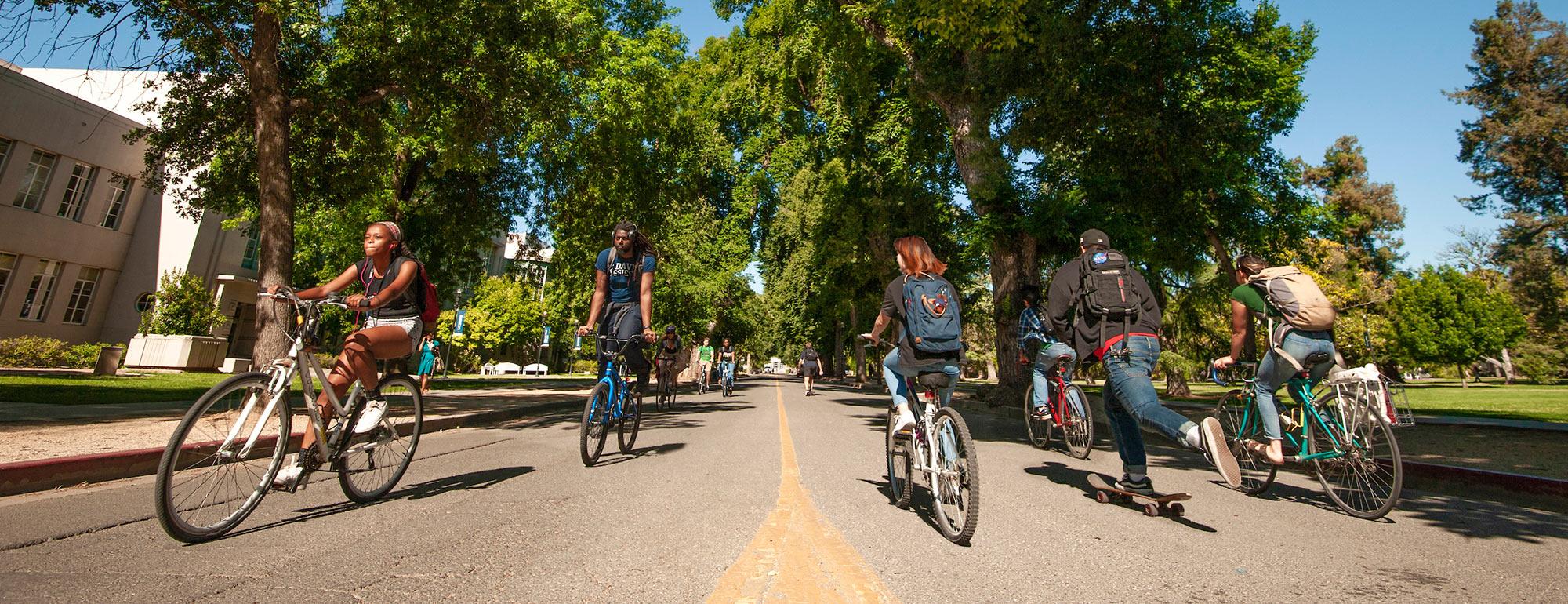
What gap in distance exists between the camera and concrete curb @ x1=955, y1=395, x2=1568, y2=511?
5.28 m

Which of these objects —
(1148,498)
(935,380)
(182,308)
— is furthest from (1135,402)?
(182,308)

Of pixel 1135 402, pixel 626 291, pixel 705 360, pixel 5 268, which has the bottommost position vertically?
pixel 1135 402

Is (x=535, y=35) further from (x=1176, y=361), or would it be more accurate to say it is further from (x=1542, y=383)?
(x=1542, y=383)

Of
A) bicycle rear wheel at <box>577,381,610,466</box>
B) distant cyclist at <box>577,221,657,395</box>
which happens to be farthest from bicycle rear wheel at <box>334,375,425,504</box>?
distant cyclist at <box>577,221,657,395</box>

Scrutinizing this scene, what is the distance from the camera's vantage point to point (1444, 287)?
140 ft

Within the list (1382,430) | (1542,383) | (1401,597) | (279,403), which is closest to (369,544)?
(279,403)

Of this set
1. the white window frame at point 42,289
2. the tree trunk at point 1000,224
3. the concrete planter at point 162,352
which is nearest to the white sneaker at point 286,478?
the tree trunk at point 1000,224

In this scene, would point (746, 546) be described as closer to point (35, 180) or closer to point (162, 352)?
point (162, 352)

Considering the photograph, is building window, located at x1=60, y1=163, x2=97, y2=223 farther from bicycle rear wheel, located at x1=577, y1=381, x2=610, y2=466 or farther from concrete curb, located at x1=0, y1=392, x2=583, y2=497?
bicycle rear wheel, located at x1=577, y1=381, x2=610, y2=466

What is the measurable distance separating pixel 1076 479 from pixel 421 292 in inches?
212

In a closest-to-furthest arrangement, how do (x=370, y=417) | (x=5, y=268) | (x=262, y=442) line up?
(x=262, y=442), (x=370, y=417), (x=5, y=268)

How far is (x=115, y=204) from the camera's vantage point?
23844 mm

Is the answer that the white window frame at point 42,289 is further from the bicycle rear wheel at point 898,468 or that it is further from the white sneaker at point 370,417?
the bicycle rear wheel at point 898,468

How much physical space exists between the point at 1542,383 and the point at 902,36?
57.7 m
